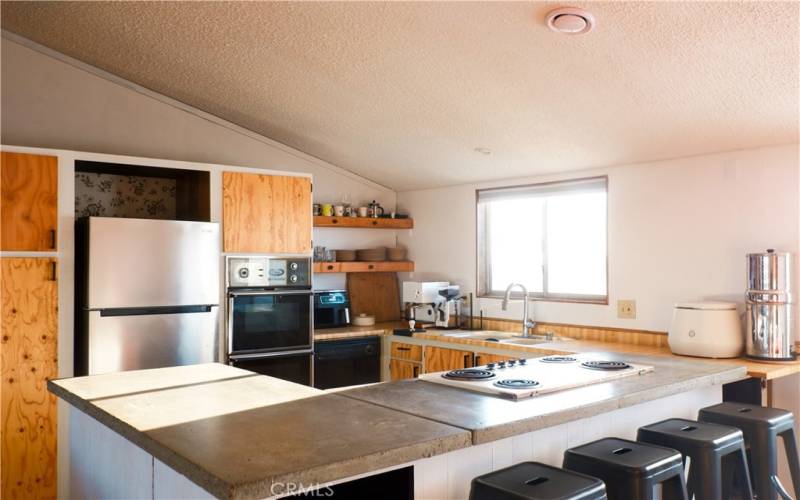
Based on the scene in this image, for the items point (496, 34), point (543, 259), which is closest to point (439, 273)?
point (543, 259)

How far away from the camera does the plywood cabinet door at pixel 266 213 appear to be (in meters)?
4.09

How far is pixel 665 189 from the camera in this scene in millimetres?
3832

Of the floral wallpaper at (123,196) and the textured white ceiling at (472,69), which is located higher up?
the textured white ceiling at (472,69)

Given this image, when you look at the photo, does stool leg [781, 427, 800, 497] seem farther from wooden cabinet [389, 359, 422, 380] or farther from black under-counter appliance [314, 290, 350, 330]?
black under-counter appliance [314, 290, 350, 330]

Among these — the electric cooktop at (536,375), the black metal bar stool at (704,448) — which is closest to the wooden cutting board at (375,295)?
the electric cooktop at (536,375)

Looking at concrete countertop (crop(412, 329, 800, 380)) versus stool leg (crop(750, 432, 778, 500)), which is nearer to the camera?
stool leg (crop(750, 432, 778, 500))

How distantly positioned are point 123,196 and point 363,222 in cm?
186

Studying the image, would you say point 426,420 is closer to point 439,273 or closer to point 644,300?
point 644,300

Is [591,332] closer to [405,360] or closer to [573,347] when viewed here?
[573,347]

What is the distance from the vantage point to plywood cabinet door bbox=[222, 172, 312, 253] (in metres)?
4.09

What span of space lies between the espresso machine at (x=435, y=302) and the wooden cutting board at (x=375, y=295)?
0.50 metres

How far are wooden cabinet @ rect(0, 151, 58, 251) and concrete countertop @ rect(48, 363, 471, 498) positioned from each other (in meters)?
1.49

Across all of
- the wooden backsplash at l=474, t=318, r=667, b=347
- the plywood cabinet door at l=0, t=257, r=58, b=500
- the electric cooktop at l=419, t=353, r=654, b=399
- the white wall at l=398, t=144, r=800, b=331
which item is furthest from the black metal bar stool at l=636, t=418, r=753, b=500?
the plywood cabinet door at l=0, t=257, r=58, b=500

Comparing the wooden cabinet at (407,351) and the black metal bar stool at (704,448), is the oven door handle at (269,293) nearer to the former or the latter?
A: the wooden cabinet at (407,351)
